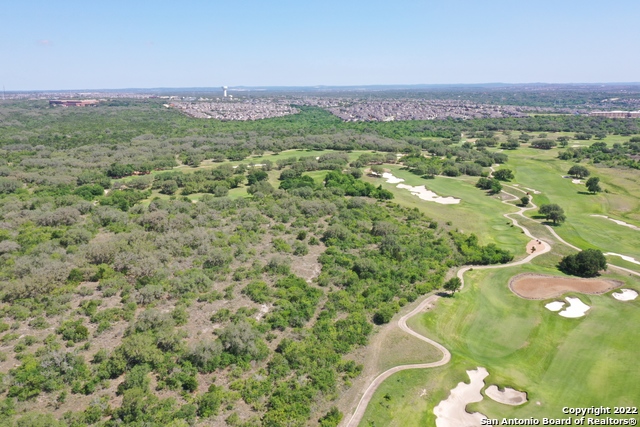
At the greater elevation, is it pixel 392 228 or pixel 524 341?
pixel 392 228

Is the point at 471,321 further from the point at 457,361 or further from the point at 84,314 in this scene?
the point at 84,314

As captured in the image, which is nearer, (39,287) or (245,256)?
(39,287)

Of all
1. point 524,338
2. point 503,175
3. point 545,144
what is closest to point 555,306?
point 524,338

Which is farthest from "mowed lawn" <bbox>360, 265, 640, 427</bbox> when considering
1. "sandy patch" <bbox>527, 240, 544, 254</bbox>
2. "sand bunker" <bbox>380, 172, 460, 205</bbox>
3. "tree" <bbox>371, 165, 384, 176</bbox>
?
"tree" <bbox>371, 165, 384, 176</bbox>

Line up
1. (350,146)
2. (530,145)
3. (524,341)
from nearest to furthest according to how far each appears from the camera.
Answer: (524,341), (350,146), (530,145)

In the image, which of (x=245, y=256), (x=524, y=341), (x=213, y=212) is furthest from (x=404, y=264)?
(x=213, y=212)

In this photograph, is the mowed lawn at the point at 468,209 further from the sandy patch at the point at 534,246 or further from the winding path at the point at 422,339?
the winding path at the point at 422,339
